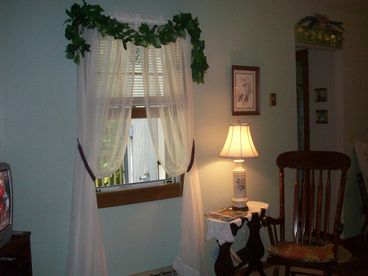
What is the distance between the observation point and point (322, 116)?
13.7 ft

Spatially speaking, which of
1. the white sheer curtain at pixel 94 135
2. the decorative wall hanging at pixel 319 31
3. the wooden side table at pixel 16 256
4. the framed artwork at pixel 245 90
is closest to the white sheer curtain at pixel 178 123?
the white sheer curtain at pixel 94 135

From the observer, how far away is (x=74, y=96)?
244 centimetres

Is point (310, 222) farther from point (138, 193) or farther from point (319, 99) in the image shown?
point (319, 99)

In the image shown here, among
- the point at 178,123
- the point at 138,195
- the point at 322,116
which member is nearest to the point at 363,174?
the point at 322,116

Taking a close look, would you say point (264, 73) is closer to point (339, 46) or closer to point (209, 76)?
point (209, 76)

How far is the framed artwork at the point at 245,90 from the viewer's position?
3129 mm

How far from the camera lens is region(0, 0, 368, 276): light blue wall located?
2.29m

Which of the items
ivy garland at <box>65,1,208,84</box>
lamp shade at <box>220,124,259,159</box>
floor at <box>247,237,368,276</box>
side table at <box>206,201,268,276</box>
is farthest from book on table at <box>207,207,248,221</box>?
ivy garland at <box>65,1,208,84</box>

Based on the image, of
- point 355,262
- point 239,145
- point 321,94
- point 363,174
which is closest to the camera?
point 239,145

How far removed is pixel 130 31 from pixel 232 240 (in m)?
1.64

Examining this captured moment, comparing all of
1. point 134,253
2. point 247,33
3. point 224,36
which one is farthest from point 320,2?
point 134,253

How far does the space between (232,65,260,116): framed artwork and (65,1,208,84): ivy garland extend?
45 centimetres

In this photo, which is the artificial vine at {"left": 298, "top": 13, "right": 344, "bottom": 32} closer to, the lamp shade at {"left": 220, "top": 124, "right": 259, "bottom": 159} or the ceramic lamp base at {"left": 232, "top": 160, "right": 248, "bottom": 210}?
the lamp shade at {"left": 220, "top": 124, "right": 259, "bottom": 159}

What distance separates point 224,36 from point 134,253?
1962mm
